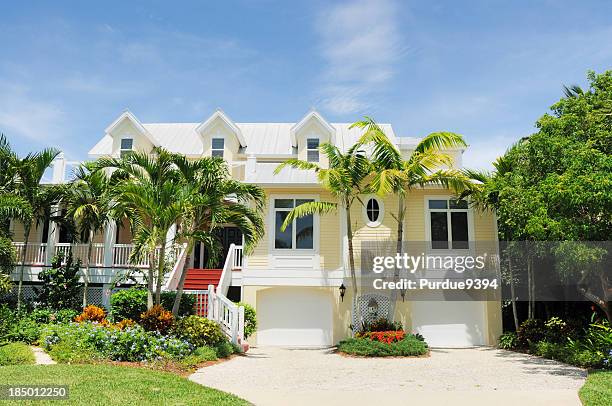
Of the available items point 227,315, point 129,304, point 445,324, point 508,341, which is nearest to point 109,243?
point 129,304

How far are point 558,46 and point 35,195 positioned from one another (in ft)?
50.5

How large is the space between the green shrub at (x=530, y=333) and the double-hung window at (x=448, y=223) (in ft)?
10.6

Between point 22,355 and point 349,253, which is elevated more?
point 349,253

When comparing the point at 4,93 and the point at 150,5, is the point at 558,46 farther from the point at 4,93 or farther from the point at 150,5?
the point at 4,93

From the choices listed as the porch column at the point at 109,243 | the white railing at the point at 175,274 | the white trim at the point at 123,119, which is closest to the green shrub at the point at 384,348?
the white railing at the point at 175,274

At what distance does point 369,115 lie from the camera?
16203 mm

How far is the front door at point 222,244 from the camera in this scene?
20312 millimetres

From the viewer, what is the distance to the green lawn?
7141mm

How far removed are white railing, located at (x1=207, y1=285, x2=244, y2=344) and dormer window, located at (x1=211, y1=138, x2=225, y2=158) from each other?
740 centimetres

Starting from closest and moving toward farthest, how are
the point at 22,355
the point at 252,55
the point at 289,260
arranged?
the point at 22,355, the point at 252,55, the point at 289,260

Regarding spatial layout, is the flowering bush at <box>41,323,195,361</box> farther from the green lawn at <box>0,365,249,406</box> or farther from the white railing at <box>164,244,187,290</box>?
the white railing at <box>164,244,187,290</box>

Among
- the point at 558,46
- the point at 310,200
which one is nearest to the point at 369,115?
the point at 310,200

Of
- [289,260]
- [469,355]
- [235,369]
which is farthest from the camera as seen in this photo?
[289,260]

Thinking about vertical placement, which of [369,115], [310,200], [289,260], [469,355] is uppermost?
[369,115]
